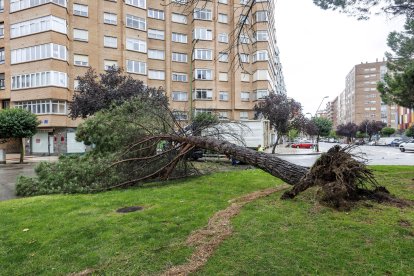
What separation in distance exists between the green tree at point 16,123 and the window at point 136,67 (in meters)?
14.5

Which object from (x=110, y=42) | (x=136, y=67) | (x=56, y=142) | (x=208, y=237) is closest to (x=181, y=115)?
(x=208, y=237)

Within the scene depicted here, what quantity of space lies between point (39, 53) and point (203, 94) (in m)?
19.3

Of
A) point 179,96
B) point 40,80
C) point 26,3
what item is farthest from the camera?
point 179,96

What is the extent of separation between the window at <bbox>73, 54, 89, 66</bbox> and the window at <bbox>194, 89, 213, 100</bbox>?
13.7 metres

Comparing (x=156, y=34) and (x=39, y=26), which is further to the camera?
(x=156, y=34)

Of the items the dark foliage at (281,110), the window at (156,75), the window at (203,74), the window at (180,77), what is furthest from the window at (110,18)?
the dark foliage at (281,110)

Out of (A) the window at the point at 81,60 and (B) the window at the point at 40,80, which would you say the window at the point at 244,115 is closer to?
(A) the window at the point at 81,60

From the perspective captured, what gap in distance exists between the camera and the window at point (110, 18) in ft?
112

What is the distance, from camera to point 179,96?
4053cm

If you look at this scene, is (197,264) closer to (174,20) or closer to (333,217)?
(333,217)

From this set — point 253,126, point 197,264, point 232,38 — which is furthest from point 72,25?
point 197,264

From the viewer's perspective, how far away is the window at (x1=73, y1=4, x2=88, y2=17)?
32219 mm

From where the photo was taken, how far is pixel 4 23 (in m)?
32.3

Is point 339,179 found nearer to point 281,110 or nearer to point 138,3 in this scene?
point 281,110
